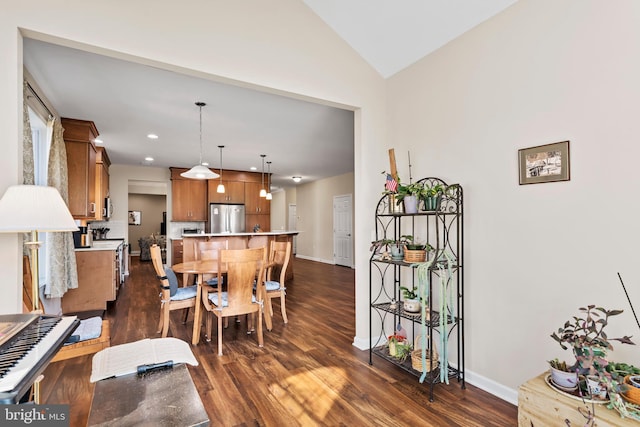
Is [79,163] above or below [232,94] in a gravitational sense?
below

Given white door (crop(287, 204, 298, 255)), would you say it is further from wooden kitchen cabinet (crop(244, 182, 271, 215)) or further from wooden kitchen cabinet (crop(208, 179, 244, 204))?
wooden kitchen cabinet (crop(208, 179, 244, 204))

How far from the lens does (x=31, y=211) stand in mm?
1588

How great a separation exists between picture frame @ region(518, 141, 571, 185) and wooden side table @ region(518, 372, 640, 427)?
1.19m

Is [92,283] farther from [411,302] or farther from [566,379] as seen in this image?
[566,379]

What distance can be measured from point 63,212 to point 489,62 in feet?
9.53

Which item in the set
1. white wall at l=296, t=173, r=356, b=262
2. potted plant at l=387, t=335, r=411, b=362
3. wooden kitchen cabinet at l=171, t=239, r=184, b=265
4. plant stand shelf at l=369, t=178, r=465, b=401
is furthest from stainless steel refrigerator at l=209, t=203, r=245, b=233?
potted plant at l=387, t=335, r=411, b=362

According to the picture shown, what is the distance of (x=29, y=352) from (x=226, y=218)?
743cm

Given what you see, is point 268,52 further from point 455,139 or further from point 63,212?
point 63,212

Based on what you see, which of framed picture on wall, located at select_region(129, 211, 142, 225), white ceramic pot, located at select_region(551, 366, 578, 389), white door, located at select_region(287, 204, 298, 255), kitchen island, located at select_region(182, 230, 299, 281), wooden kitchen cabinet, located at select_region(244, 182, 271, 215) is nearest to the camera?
white ceramic pot, located at select_region(551, 366, 578, 389)

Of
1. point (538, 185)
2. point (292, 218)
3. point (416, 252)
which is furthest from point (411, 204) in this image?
point (292, 218)

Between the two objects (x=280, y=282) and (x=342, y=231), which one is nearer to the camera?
(x=280, y=282)

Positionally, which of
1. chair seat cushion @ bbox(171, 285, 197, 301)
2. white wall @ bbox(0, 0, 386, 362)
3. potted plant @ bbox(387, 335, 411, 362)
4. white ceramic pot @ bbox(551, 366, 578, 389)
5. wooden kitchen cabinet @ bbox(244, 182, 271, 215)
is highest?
white wall @ bbox(0, 0, 386, 362)

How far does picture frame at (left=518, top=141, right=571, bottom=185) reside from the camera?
203cm

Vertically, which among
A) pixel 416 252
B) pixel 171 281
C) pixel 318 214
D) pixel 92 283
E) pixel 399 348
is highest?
pixel 318 214
